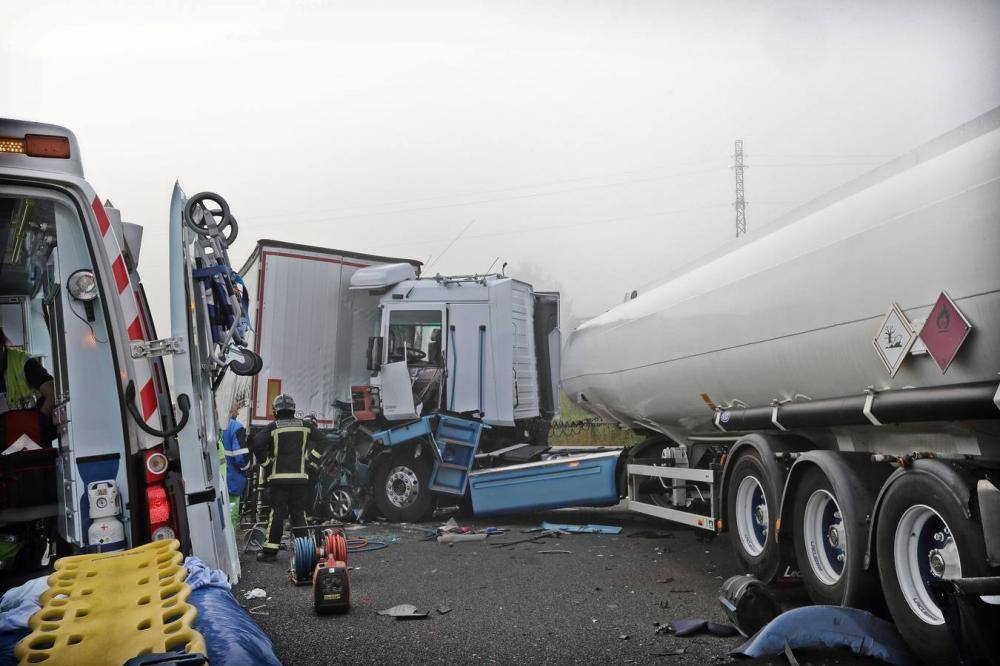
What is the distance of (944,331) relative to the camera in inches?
164

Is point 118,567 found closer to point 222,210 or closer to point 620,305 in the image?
point 222,210

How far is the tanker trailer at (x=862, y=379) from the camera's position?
4000 mm

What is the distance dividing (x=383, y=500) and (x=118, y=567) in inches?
347

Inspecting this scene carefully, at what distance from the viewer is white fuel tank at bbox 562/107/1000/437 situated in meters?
3.99

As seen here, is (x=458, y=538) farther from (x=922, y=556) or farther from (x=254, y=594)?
(x=922, y=556)

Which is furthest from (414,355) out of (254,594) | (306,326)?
(254,594)

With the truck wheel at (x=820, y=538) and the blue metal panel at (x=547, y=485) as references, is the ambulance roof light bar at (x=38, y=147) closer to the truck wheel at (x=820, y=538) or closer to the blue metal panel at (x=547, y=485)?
Answer: the truck wheel at (x=820, y=538)

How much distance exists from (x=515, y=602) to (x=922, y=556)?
9.07 feet

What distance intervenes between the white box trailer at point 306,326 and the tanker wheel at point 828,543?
304 inches

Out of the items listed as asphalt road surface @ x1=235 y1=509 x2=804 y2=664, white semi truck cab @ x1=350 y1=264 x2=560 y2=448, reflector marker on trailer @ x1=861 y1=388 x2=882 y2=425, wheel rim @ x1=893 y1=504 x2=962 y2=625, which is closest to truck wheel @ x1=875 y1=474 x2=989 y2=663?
wheel rim @ x1=893 y1=504 x2=962 y2=625

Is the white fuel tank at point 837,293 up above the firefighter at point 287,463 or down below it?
above

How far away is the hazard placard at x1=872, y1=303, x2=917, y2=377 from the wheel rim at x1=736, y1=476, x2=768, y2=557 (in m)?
2.08

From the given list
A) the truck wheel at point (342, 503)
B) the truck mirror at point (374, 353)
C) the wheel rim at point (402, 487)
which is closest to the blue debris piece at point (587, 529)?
the wheel rim at point (402, 487)

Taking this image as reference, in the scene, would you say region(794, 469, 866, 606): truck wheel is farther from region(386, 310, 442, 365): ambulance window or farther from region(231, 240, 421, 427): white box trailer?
region(231, 240, 421, 427): white box trailer
